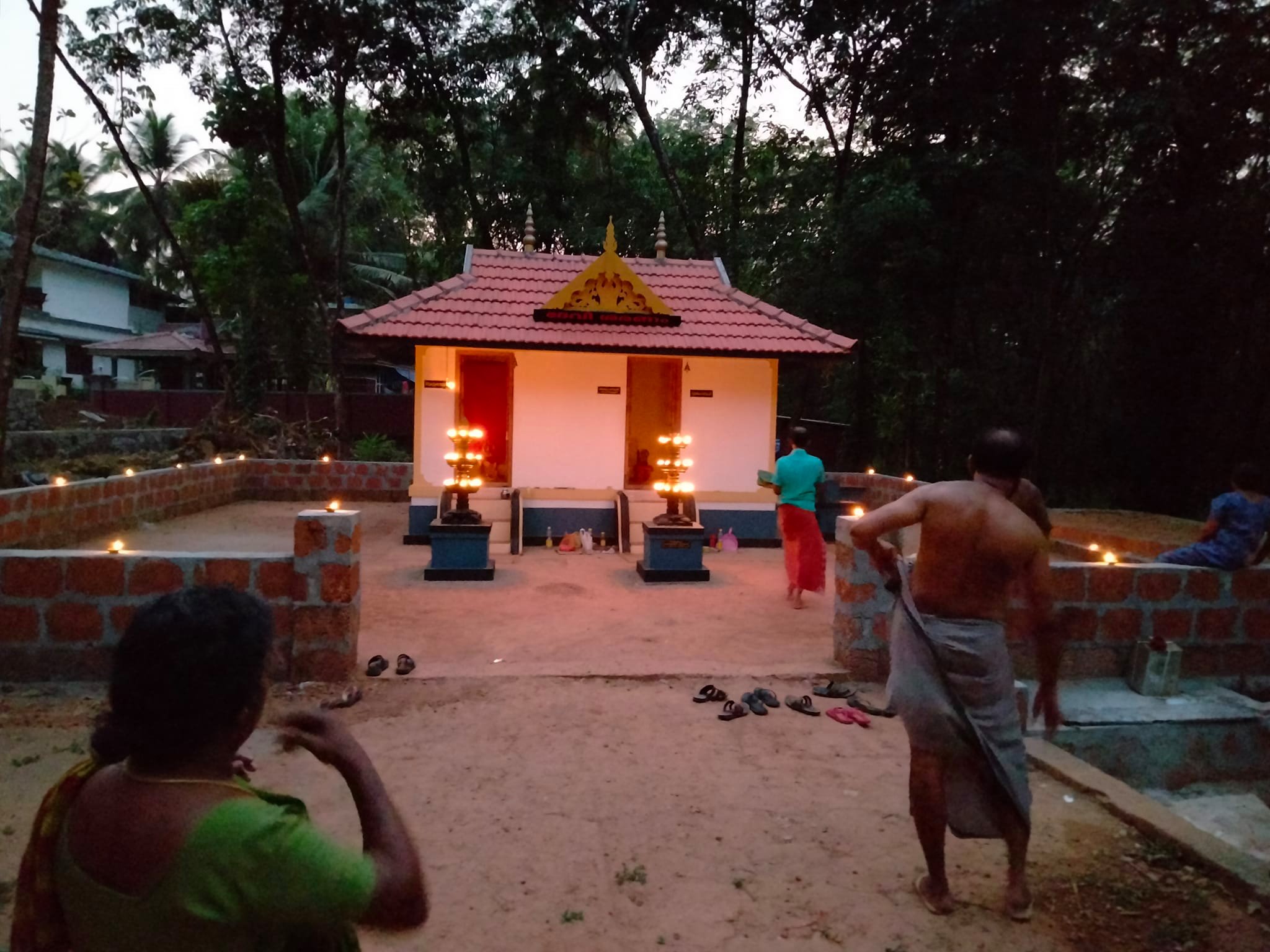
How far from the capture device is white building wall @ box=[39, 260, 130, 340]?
3088cm

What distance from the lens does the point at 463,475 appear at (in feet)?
34.9

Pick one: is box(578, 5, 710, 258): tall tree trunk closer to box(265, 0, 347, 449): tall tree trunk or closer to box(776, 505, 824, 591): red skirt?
box(265, 0, 347, 449): tall tree trunk

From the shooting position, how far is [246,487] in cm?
1698

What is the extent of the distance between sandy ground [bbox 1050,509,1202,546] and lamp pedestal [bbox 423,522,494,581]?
8364 millimetres

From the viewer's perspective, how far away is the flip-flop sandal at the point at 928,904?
11.6 ft

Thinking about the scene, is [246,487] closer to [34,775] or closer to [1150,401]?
[34,775]

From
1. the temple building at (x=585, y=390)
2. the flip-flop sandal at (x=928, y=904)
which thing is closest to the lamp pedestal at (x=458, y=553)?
the temple building at (x=585, y=390)

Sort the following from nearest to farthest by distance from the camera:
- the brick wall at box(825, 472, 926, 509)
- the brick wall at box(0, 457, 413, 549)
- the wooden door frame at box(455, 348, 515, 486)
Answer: the brick wall at box(0, 457, 413, 549) → the wooden door frame at box(455, 348, 515, 486) → the brick wall at box(825, 472, 926, 509)

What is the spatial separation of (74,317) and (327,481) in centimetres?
2156

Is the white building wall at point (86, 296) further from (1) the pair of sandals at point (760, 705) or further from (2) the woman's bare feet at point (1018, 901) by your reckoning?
(2) the woman's bare feet at point (1018, 901)

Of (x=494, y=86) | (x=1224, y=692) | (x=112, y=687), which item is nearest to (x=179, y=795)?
(x=112, y=687)

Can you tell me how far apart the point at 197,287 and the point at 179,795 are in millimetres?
22606

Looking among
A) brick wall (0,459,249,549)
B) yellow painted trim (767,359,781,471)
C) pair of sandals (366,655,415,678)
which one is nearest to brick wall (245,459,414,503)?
brick wall (0,459,249,549)

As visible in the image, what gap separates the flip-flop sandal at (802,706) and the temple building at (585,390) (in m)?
6.32
